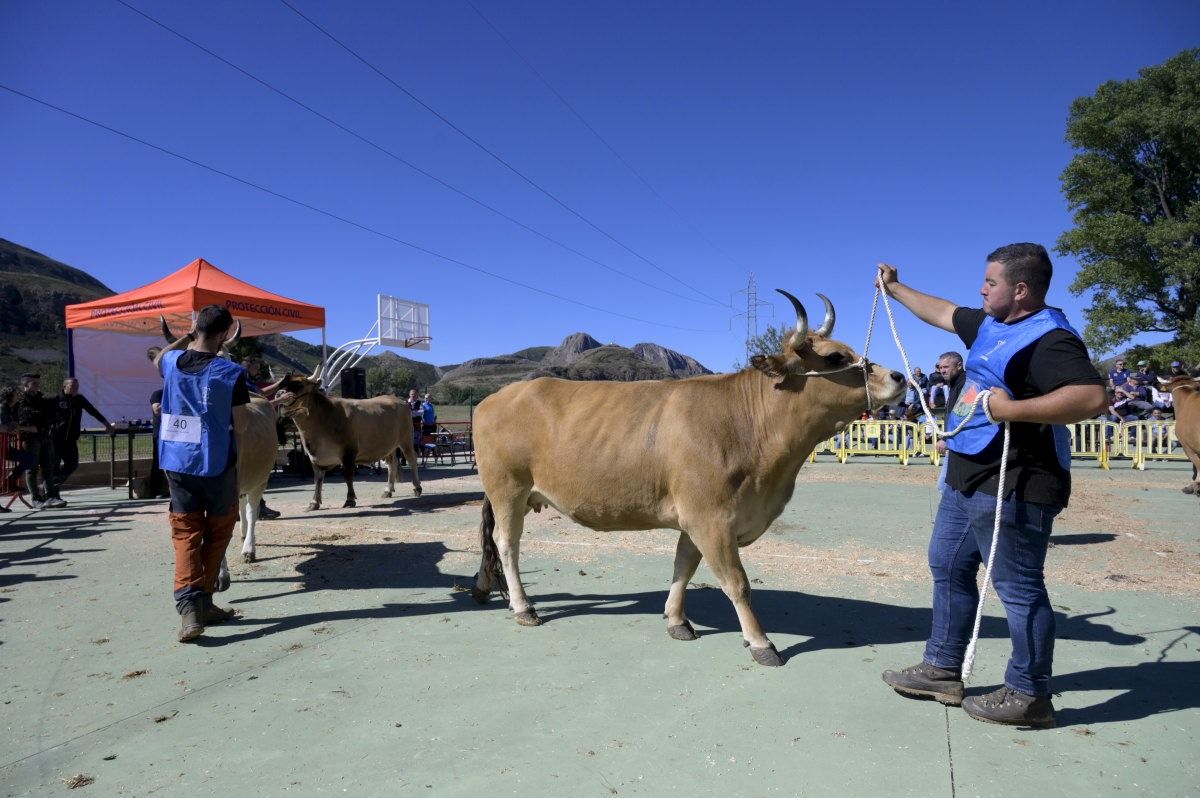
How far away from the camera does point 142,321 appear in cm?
1488

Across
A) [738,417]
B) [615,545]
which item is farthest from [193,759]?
[615,545]

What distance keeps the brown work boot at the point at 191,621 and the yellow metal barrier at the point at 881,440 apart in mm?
14299

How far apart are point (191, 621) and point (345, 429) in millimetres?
6967

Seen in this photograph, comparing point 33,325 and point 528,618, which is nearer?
point 528,618

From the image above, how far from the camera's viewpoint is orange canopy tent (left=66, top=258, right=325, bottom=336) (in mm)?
12922

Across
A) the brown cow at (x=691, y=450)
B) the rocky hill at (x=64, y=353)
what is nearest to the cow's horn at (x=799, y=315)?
the brown cow at (x=691, y=450)

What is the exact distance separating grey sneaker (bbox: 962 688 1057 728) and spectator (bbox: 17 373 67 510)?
41.3 ft

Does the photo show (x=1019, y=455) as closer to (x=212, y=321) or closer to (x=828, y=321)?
(x=828, y=321)

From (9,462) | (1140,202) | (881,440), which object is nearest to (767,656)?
(9,462)

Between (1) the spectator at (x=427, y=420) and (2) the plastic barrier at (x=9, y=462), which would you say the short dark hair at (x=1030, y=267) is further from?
(1) the spectator at (x=427, y=420)

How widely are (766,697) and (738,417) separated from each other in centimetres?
168

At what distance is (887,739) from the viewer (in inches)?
116

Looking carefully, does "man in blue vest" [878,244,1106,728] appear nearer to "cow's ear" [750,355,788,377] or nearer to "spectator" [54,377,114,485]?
"cow's ear" [750,355,788,377]

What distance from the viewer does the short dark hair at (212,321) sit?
456 centimetres
